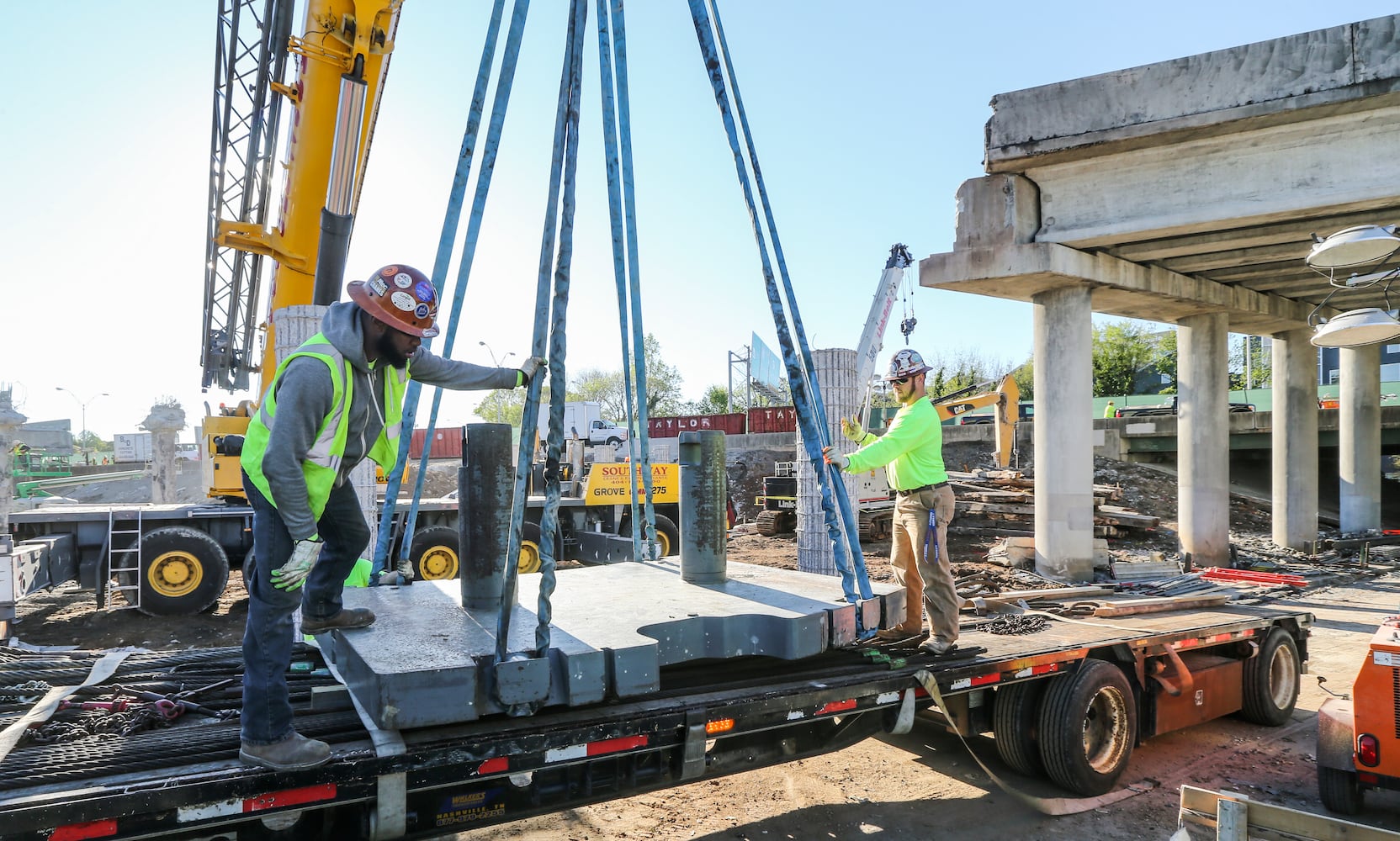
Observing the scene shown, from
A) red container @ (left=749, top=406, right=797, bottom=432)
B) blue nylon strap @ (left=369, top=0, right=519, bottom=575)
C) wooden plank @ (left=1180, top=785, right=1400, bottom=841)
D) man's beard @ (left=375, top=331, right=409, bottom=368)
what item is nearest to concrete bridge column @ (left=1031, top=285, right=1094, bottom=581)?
wooden plank @ (left=1180, top=785, right=1400, bottom=841)

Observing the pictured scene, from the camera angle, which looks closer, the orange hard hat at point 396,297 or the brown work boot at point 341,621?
the orange hard hat at point 396,297

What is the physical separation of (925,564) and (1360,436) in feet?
63.4

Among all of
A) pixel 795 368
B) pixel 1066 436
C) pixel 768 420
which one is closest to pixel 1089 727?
pixel 795 368

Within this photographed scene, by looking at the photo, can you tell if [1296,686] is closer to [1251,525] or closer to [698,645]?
[698,645]

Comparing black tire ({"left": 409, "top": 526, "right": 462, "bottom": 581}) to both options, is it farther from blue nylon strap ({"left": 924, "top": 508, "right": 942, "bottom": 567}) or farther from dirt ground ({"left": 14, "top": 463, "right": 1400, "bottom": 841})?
blue nylon strap ({"left": 924, "top": 508, "right": 942, "bottom": 567})

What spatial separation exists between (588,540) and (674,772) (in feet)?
32.9

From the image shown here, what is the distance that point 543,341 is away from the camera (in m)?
3.87

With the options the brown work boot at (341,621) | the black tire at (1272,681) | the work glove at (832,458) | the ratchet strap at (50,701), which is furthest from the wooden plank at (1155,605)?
the ratchet strap at (50,701)

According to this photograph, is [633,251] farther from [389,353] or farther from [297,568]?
[297,568]

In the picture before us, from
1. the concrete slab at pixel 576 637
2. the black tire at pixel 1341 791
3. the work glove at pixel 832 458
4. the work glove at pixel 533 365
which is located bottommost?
the black tire at pixel 1341 791

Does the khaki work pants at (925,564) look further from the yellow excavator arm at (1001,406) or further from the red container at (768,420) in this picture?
the red container at (768,420)

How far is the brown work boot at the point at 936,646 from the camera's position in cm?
500

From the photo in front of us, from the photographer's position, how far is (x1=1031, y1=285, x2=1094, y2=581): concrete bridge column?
1224 centimetres

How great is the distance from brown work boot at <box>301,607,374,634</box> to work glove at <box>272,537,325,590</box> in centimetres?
91
